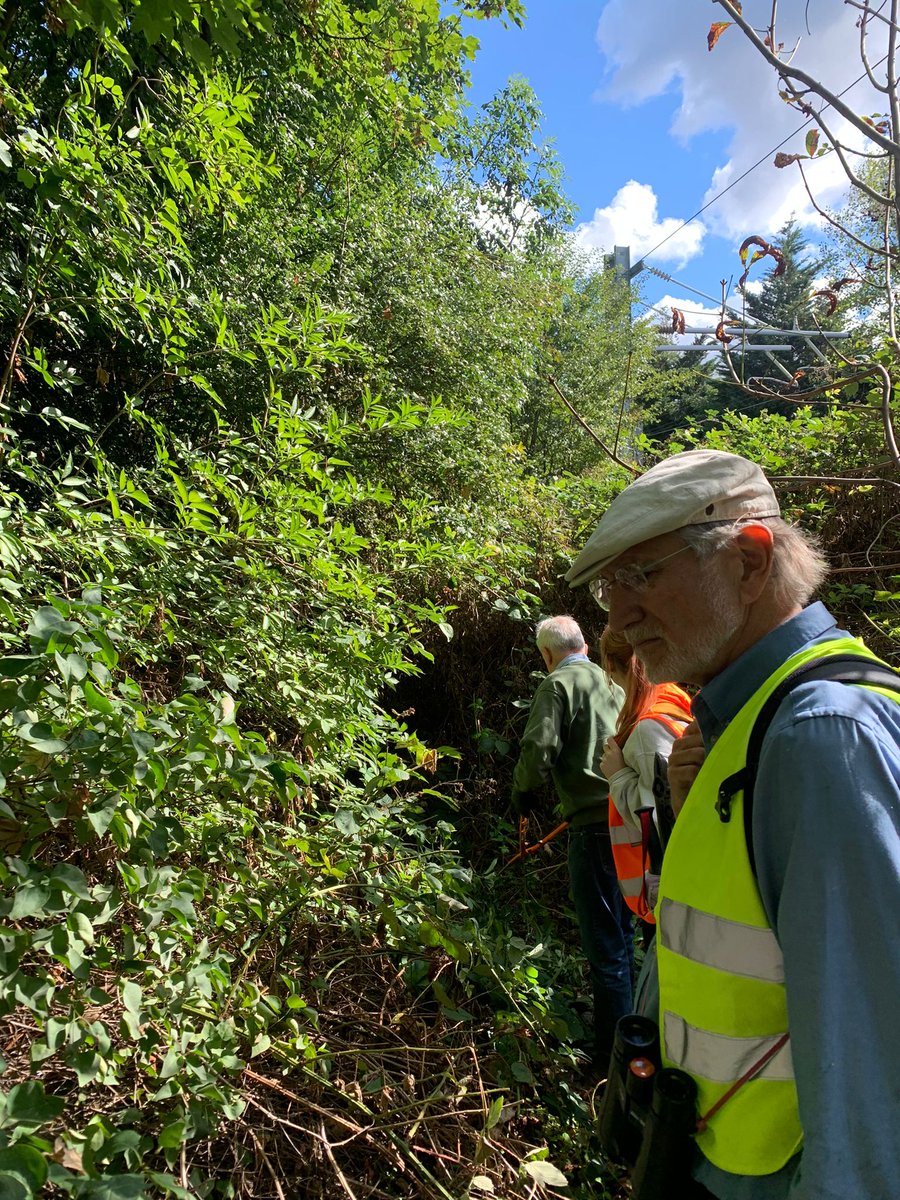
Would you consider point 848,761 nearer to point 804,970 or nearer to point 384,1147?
point 804,970

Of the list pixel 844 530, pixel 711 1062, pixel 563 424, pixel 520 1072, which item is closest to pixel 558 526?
pixel 844 530

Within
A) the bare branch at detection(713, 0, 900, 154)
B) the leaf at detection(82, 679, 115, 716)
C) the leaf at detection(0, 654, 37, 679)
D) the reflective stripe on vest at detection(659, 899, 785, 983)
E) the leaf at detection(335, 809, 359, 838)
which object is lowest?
the leaf at detection(335, 809, 359, 838)

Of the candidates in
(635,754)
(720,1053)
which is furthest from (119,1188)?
(635,754)

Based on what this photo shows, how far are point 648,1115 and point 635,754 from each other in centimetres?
146

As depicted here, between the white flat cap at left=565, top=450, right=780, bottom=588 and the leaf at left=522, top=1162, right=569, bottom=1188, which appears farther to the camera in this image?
the leaf at left=522, top=1162, right=569, bottom=1188

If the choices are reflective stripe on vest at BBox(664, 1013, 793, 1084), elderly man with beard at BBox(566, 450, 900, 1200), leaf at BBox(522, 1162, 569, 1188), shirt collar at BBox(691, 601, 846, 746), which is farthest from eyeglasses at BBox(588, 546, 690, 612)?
leaf at BBox(522, 1162, 569, 1188)

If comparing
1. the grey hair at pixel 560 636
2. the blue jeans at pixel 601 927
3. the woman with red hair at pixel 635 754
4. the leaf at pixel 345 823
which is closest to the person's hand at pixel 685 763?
the woman with red hair at pixel 635 754

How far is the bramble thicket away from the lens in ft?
4.80

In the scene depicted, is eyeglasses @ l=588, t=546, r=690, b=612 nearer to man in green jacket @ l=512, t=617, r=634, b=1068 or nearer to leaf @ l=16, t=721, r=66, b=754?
leaf @ l=16, t=721, r=66, b=754

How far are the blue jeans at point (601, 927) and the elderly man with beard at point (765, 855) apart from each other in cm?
209

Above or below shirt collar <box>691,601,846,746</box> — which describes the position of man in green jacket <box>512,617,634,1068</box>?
below

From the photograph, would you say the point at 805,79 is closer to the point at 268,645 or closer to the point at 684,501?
the point at 684,501

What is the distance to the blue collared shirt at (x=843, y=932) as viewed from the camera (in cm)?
84

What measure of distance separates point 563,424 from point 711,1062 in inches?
607
